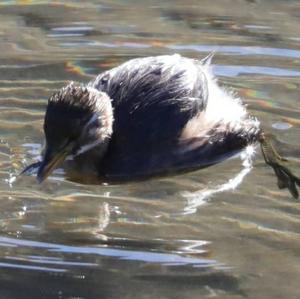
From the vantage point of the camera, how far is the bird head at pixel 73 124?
600 cm

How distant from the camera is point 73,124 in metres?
6.12

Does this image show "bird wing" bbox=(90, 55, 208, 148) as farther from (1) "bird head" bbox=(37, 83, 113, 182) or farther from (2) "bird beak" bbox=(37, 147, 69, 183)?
(2) "bird beak" bbox=(37, 147, 69, 183)

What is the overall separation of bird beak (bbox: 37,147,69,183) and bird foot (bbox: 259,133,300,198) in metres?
1.21

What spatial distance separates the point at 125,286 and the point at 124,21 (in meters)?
5.02

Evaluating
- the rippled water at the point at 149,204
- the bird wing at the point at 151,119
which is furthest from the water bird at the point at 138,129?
the rippled water at the point at 149,204

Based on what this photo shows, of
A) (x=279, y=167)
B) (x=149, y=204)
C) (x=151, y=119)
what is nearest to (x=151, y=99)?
(x=151, y=119)

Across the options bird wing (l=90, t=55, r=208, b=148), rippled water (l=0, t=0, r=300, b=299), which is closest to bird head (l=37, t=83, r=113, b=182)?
bird wing (l=90, t=55, r=208, b=148)

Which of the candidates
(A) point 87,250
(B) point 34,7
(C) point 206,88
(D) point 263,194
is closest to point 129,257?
(A) point 87,250

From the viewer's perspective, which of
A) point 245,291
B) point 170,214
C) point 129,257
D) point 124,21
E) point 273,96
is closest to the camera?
point 245,291

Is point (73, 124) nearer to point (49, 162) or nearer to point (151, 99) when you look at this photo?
point (49, 162)

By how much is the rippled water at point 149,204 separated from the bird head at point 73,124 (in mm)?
237

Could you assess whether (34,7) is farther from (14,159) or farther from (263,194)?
(263,194)

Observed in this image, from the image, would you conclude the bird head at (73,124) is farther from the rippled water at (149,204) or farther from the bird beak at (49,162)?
the rippled water at (149,204)

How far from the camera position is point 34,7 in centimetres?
1029
